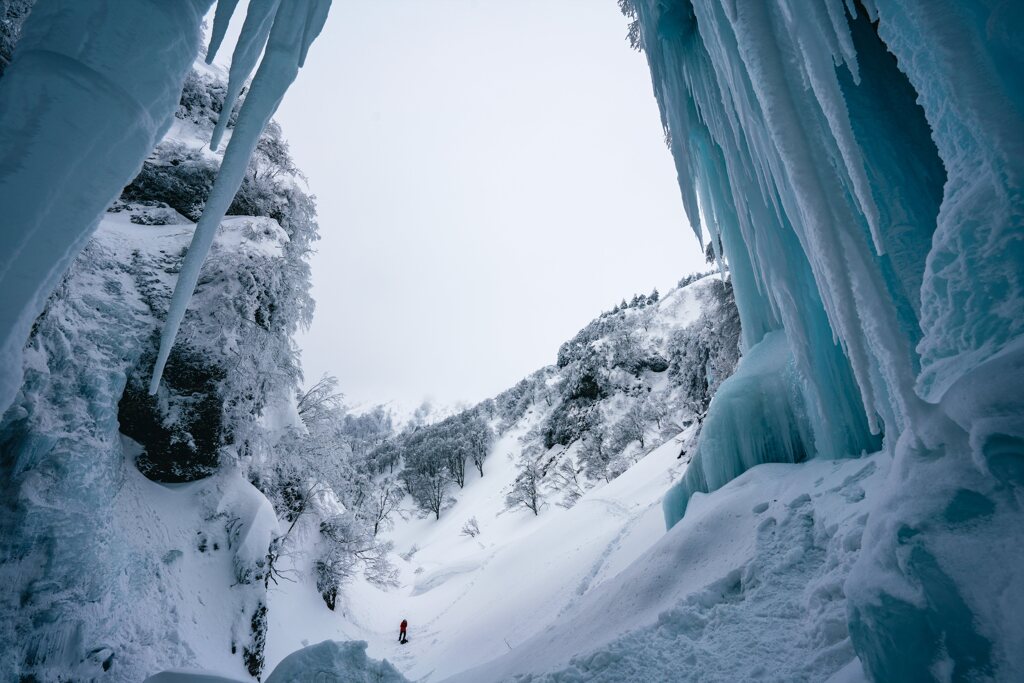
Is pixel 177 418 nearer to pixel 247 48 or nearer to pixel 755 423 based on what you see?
pixel 247 48

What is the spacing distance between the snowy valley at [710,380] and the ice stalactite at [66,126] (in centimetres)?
1

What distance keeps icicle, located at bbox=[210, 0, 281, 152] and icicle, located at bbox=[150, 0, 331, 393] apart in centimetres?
4

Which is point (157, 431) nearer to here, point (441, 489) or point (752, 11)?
point (752, 11)

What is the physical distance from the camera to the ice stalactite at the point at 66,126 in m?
1.93

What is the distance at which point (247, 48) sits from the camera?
127 inches

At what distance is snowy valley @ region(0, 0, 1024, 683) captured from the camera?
1.57m

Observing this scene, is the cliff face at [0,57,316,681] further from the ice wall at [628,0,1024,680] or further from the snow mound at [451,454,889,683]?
the ice wall at [628,0,1024,680]

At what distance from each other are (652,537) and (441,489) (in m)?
35.0

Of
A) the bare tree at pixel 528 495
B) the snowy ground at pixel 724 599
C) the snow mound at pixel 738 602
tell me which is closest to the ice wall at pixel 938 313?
the snow mound at pixel 738 602

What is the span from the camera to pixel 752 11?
2.27m

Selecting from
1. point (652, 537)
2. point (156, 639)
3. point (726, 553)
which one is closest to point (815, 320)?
point (726, 553)

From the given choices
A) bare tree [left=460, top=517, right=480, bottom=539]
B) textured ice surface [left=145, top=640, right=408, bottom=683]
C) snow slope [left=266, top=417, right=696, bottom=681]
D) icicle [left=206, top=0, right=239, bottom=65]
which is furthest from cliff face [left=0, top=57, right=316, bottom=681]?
bare tree [left=460, top=517, right=480, bottom=539]

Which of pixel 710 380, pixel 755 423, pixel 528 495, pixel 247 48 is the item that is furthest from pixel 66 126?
pixel 528 495

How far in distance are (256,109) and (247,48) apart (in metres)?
0.59
